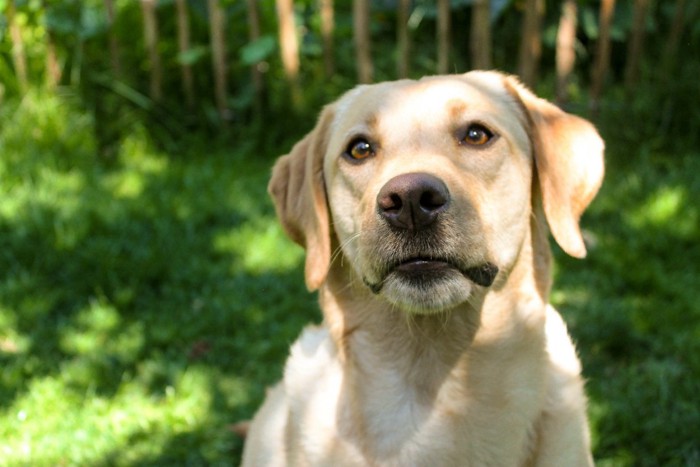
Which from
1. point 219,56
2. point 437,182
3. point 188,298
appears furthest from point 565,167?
point 219,56

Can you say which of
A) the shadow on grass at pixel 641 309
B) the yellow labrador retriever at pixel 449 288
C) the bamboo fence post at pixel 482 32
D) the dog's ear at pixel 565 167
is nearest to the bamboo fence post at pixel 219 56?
the bamboo fence post at pixel 482 32

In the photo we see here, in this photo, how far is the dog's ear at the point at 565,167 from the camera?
9.45ft

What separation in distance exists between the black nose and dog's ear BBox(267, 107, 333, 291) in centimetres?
53

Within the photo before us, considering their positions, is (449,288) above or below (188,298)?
above

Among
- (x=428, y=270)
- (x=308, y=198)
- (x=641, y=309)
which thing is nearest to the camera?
(x=428, y=270)

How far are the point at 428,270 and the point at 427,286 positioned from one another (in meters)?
0.05

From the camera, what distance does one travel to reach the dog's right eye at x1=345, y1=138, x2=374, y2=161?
288 cm

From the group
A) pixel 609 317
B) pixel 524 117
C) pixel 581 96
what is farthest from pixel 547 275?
pixel 581 96

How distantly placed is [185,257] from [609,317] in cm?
242

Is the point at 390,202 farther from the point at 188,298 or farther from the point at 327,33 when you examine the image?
the point at 327,33

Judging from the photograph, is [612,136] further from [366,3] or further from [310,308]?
[310,308]

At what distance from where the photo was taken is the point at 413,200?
2492 mm

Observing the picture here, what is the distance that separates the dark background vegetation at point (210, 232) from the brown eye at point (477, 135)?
5.52 ft

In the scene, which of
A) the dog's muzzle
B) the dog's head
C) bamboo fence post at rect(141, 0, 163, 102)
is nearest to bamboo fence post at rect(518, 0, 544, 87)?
bamboo fence post at rect(141, 0, 163, 102)
